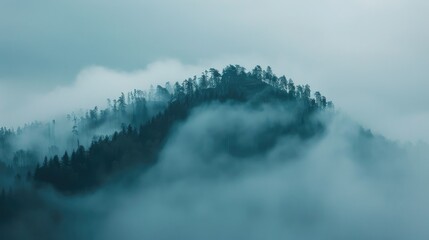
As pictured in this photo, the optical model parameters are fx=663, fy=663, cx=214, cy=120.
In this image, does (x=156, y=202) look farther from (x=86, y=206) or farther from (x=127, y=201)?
(x=86, y=206)

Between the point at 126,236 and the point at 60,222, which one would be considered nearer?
the point at 60,222

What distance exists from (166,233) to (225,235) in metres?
17.6

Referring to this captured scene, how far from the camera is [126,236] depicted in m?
183

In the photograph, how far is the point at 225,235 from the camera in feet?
637

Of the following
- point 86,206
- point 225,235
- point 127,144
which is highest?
point 127,144

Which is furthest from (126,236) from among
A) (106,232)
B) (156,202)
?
(156,202)

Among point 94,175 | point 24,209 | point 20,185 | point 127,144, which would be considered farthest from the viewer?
point 127,144

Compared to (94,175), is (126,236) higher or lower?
lower

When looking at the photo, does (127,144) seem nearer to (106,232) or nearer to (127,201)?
(127,201)

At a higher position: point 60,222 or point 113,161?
point 113,161

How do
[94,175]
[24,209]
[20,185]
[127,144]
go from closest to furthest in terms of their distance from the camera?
[24,209] → [20,185] → [94,175] → [127,144]

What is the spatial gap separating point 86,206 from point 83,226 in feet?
21.9

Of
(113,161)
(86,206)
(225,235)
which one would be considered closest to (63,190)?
(86,206)

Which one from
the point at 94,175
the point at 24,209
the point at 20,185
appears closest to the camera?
the point at 24,209
